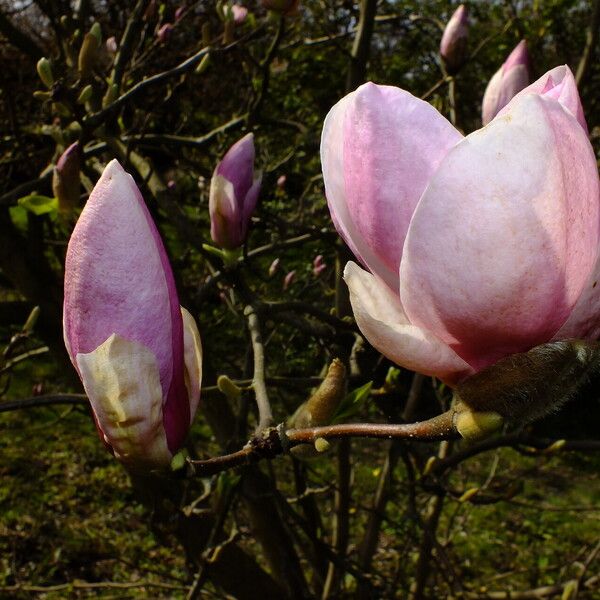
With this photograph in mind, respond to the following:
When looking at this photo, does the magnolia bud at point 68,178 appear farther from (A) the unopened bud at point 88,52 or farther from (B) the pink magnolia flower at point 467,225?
(B) the pink magnolia flower at point 467,225

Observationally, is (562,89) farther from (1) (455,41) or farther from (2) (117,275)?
(1) (455,41)

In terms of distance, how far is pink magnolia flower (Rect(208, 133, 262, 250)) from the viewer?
0.97m

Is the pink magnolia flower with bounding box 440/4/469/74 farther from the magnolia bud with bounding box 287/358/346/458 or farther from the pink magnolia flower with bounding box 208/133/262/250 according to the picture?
the magnolia bud with bounding box 287/358/346/458

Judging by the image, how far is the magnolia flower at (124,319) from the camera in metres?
0.48

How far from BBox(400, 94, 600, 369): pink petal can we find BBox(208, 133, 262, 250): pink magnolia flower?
0.60 metres

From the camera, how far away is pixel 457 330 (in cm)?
42

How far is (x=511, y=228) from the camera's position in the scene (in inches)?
14.9

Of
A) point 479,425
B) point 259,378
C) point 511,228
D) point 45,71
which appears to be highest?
point 45,71

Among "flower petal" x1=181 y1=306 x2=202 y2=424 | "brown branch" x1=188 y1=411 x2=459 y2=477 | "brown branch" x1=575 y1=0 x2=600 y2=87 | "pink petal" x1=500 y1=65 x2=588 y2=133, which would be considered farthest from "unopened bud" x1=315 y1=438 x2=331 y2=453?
"brown branch" x1=575 y1=0 x2=600 y2=87

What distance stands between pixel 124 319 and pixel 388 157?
0.70 ft

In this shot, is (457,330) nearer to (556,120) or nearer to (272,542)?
(556,120)

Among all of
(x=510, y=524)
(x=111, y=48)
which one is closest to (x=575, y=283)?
→ (x=111, y=48)

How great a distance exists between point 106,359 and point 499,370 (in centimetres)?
27

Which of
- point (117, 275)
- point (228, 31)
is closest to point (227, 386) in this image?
point (117, 275)
